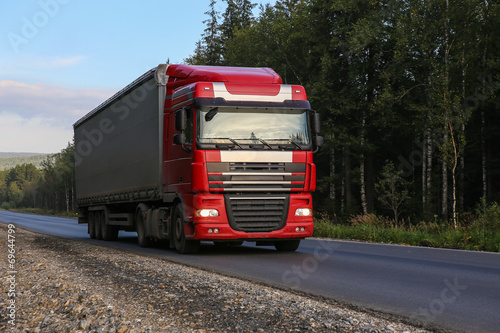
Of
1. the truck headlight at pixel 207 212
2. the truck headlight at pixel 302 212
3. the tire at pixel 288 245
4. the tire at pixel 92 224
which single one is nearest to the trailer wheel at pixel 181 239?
the truck headlight at pixel 207 212

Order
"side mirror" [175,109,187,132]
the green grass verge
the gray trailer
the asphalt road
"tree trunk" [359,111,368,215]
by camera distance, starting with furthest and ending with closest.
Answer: "tree trunk" [359,111,368,215]
the green grass verge
the gray trailer
"side mirror" [175,109,187,132]
the asphalt road

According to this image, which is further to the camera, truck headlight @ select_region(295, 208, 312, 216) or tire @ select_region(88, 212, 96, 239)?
tire @ select_region(88, 212, 96, 239)

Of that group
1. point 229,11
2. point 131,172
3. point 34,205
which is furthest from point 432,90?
point 34,205

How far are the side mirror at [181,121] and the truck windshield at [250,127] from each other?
0.32 m

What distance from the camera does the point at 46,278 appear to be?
30.9 feet

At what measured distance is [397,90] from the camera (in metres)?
34.3

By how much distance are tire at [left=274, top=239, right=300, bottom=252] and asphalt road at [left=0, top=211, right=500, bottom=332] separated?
219 millimetres

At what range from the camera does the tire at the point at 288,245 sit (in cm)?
1381

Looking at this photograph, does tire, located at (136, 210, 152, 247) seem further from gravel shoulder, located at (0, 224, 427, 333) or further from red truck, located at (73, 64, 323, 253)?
gravel shoulder, located at (0, 224, 427, 333)

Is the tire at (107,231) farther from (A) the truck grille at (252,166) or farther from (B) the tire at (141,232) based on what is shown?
(A) the truck grille at (252,166)

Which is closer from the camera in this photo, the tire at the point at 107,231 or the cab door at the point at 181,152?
the cab door at the point at 181,152

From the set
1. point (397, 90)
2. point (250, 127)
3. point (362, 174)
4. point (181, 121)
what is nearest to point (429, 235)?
point (250, 127)

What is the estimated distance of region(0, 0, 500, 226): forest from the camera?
27891 millimetres

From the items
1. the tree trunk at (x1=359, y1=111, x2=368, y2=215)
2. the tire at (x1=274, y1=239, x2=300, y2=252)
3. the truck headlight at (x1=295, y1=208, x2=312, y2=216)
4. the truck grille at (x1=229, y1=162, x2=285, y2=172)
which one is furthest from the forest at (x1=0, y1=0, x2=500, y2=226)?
the truck grille at (x1=229, y1=162, x2=285, y2=172)
